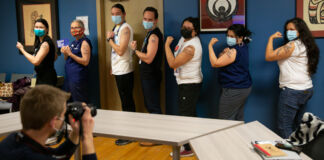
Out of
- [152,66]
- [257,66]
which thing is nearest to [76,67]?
[152,66]

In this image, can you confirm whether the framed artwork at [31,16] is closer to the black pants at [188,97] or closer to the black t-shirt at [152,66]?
the black t-shirt at [152,66]

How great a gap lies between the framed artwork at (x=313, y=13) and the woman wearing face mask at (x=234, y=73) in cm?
73


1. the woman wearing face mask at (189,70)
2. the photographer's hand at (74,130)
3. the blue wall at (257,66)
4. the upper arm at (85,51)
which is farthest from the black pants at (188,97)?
the photographer's hand at (74,130)

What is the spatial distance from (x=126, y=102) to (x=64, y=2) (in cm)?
182

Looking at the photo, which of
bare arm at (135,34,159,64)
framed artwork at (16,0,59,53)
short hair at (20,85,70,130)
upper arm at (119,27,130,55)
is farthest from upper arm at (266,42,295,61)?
framed artwork at (16,0,59,53)

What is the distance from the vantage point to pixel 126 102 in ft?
11.8

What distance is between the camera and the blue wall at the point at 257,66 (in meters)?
A: 3.28

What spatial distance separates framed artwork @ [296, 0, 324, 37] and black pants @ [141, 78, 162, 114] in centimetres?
171

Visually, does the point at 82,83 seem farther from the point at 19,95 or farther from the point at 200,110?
the point at 200,110

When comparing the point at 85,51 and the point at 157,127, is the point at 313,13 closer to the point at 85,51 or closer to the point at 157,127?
the point at 157,127

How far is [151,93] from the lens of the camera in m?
3.42

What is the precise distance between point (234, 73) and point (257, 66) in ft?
2.18

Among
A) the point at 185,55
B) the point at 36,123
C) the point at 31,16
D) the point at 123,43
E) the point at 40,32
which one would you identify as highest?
the point at 31,16

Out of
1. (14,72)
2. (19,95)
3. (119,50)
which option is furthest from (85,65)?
(14,72)
